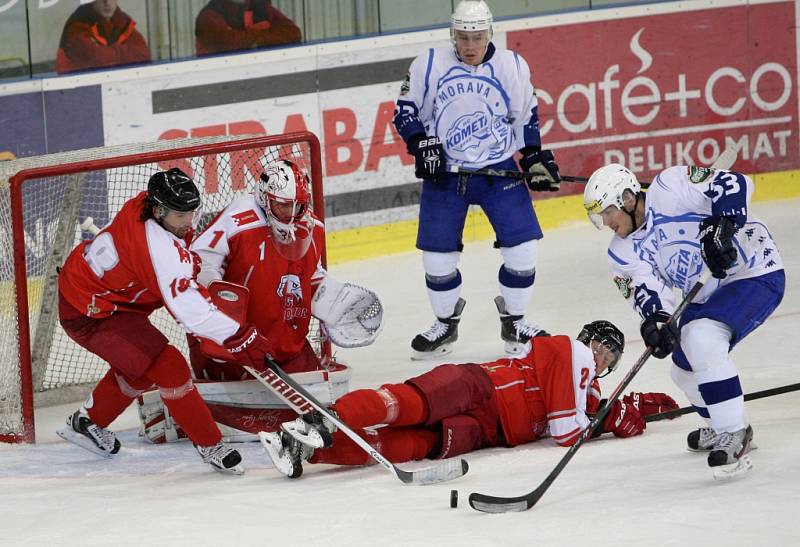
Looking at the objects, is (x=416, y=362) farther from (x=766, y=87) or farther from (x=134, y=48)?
(x=766, y=87)

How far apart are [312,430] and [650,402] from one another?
1.11m

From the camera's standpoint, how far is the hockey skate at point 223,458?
4.27 metres

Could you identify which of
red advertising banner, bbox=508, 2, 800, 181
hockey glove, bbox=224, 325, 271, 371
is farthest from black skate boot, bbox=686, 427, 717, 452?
red advertising banner, bbox=508, 2, 800, 181

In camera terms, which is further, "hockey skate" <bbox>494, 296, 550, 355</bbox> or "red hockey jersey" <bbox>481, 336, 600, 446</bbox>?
"hockey skate" <bbox>494, 296, 550, 355</bbox>

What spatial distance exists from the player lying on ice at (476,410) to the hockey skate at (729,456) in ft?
1.37

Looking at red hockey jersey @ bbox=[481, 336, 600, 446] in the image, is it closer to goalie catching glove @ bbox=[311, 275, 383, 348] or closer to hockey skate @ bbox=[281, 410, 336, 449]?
hockey skate @ bbox=[281, 410, 336, 449]

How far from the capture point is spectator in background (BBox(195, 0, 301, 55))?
6.97m

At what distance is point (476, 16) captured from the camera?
5633mm

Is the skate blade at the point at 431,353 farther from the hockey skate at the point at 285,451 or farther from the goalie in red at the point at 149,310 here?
the hockey skate at the point at 285,451

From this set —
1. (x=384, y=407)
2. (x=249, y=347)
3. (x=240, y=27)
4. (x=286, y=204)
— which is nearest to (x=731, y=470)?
(x=384, y=407)

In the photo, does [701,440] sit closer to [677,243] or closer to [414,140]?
[677,243]

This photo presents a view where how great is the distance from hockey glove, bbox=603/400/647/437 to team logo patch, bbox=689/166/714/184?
0.69 meters

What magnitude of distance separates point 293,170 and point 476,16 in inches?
56.4

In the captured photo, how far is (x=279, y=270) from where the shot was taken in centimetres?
465
